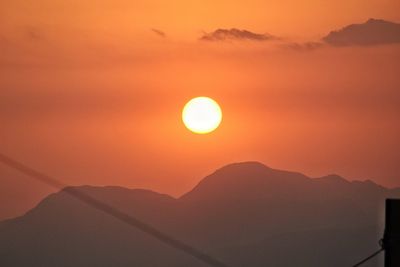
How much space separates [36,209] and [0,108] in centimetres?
58

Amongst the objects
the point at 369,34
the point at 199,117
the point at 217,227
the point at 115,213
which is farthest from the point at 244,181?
the point at 369,34

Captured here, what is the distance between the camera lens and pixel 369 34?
3.98 meters

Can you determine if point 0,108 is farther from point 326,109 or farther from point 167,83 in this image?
point 326,109

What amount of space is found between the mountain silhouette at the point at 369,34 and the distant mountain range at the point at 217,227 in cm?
76

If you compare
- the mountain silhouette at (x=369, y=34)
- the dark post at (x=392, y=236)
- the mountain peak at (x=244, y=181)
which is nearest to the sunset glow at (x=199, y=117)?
the mountain peak at (x=244, y=181)

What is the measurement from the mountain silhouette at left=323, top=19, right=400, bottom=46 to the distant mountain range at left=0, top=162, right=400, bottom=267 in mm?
758

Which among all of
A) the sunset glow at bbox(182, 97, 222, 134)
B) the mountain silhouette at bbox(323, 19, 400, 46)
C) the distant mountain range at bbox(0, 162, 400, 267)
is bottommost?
the distant mountain range at bbox(0, 162, 400, 267)

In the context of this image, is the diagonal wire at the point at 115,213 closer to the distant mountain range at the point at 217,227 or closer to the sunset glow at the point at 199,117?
the distant mountain range at the point at 217,227

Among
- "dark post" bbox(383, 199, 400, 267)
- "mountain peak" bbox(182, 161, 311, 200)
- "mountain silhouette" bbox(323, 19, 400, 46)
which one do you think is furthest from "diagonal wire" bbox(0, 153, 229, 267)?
"mountain silhouette" bbox(323, 19, 400, 46)

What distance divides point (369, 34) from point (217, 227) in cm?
133

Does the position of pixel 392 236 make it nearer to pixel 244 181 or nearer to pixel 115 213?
pixel 244 181

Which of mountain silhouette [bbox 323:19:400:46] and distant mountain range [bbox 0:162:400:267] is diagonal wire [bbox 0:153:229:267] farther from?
mountain silhouette [bbox 323:19:400:46]

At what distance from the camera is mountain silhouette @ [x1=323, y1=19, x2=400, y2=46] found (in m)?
3.97

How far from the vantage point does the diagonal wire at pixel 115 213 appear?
394 centimetres
